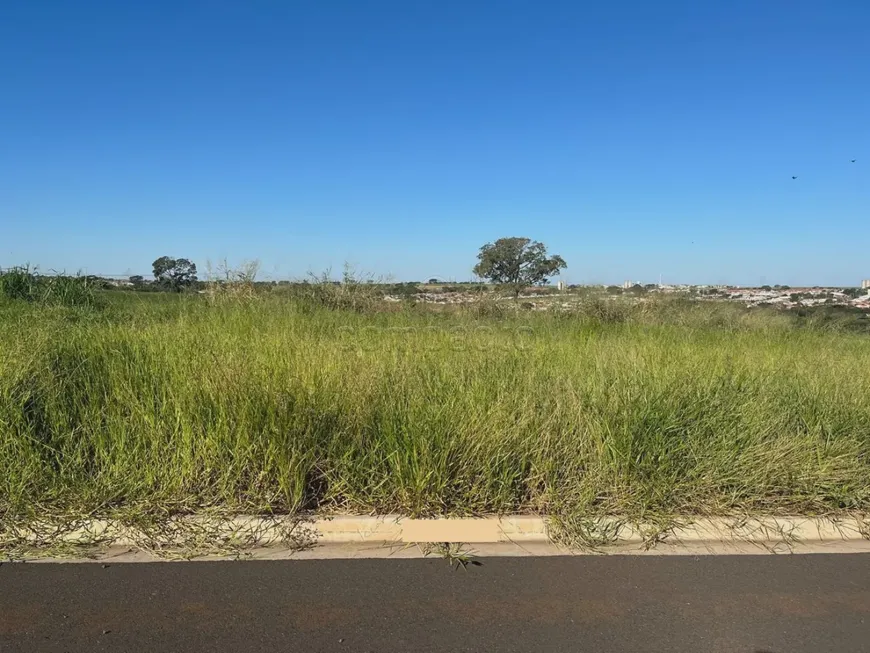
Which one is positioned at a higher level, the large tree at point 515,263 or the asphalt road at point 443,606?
the large tree at point 515,263

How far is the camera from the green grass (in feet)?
12.9

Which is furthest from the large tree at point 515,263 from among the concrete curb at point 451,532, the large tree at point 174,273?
the concrete curb at point 451,532

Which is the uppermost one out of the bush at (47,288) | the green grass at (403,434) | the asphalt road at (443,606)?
the bush at (47,288)

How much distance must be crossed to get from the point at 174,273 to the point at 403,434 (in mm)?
10427

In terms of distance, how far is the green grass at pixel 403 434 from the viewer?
3926mm

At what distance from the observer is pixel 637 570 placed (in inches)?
134

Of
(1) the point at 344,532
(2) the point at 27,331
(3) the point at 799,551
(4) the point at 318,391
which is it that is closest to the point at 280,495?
(1) the point at 344,532

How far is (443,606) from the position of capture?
9.92 feet

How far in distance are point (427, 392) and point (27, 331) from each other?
461cm

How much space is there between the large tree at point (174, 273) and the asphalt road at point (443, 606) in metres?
9.87

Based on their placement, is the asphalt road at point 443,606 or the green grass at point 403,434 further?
the green grass at point 403,434

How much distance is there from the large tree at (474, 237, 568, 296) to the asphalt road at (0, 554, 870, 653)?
12.2 m

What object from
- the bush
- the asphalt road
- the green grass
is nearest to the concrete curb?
the green grass

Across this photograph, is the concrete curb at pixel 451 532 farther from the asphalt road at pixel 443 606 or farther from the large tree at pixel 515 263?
the large tree at pixel 515 263
